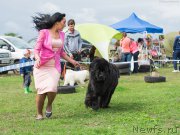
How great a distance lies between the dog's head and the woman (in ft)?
2.30

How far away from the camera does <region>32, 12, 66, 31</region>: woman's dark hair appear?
7708mm

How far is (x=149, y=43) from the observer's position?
77.6 feet

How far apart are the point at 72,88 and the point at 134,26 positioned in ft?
43.2

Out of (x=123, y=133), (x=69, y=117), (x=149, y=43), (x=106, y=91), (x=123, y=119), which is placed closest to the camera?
(x=123, y=133)

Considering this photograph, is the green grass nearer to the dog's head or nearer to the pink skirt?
the pink skirt

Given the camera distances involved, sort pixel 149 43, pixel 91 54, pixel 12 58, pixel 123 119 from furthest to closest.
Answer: pixel 149 43 < pixel 12 58 < pixel 91 54 < pixel 123 119

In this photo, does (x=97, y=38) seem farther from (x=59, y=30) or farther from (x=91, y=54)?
(x=59, y=30)

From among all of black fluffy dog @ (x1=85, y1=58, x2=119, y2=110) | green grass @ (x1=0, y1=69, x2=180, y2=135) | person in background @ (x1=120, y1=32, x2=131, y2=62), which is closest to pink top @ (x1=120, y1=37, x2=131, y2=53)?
person in background @ (x1=120, y1=32, x2=131, y2=62)

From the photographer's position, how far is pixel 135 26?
78.8ft

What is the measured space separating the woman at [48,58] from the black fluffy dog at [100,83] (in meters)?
0.74

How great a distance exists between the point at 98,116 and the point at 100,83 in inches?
29.2

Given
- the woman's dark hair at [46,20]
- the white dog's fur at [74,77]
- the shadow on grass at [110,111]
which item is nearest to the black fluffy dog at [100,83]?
the shadow on grass at [110,111]

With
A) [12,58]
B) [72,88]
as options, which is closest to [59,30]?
[72,88]

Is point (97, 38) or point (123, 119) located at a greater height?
point (97, 38)
